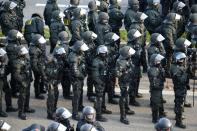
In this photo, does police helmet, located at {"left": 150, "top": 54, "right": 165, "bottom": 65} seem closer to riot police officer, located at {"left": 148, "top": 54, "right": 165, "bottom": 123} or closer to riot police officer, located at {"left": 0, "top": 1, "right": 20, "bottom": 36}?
riot police officer, located at {"left": 148, "top": 54, "right": 165, "bottom": 123}

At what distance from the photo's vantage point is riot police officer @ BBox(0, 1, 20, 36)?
2339 cm

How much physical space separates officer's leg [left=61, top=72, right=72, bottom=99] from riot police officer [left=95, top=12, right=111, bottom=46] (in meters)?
1.64

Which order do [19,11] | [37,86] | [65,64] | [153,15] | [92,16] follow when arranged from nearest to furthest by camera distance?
[65,64]
[37,86]
[92,16]
[153,15]
[19,11]

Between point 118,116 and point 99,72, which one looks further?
point 118,116

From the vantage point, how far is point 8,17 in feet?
77.3

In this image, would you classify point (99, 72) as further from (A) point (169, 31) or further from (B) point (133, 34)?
(A) point (169, 31)

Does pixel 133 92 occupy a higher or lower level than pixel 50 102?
higher

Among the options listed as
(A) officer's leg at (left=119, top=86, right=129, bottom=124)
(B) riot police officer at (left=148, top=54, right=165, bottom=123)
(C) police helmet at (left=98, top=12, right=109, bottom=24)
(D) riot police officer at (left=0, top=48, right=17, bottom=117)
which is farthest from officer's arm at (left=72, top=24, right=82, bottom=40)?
(B) riot police officer at (left=148, top=54, right=165, bottom=123)

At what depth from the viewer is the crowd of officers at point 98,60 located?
19.9 metres

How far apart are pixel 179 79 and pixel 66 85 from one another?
373 centimetres

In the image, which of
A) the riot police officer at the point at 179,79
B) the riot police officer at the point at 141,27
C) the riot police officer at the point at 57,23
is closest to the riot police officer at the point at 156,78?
the riot police officer at the point at 179,79

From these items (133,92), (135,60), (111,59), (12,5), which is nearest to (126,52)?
(135,60)

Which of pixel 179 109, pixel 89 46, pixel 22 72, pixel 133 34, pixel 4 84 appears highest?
pixel 133 34

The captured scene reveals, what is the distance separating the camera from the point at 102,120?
20.3 m
